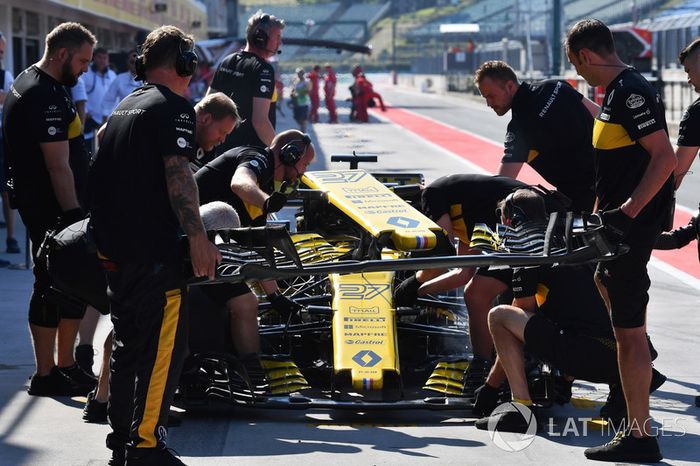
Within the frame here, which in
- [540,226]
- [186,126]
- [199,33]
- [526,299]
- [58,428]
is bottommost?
[58,428]

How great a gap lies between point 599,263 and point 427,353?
1438mm

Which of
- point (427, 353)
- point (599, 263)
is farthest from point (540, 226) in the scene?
point (427, 353)

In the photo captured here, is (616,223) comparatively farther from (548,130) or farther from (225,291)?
(225,291)

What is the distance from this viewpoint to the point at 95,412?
5816 millimetres

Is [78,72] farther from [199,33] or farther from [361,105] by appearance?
[199,33]

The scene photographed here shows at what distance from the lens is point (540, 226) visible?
17.7 feet

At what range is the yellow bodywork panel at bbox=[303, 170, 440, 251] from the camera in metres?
5.90

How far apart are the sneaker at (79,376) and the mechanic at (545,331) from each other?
204 cm

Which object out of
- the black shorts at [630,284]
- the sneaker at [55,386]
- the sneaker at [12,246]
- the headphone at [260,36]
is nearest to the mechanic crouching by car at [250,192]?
the sneaker at [55,386]

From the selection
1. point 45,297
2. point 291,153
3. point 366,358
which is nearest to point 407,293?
point 366,358

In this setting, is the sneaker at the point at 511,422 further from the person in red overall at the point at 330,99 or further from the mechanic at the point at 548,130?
the person in red overall at the point at 330,99

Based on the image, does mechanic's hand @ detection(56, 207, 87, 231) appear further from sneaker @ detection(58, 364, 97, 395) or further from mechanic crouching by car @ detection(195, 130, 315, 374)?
sneaker @ detection(58, 364, 97, 395)

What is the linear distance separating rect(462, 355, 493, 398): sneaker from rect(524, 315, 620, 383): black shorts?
368mm

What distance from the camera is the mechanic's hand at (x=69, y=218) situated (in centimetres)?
622
